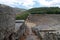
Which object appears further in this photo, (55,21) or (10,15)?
(55,21)

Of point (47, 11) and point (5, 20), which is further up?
point (5, 20)

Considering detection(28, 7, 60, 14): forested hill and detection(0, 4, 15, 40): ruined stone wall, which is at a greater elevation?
detection(0, 4, 15, 40): ruined stone wall

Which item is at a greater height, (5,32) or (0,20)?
(0,20)

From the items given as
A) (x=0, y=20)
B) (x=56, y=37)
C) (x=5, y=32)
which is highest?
(x=0, y=20)

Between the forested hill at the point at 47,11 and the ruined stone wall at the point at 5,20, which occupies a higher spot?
the ruined stone wall at the point at 5,20

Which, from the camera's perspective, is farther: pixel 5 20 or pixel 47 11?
pixel 47 11

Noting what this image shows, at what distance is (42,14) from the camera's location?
13.0m

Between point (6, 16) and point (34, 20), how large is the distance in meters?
10.9

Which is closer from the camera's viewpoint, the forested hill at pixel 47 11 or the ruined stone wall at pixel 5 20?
the ruined stone wall at pixel 5 20

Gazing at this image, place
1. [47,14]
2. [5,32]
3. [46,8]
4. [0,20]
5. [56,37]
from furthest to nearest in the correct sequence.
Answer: [46,8]
[47,14]
[56,37]
[5,32]
[0,20]

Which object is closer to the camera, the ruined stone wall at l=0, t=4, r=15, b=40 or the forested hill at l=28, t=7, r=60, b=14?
the ruined stone wall at l=0, t=4, r=15, b=40

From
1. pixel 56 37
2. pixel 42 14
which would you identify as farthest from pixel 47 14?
pixel 56 37

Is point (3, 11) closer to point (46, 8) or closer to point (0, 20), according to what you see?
point (0, 20)

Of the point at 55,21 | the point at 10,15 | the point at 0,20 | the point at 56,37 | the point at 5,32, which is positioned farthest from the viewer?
the point at 55,21
